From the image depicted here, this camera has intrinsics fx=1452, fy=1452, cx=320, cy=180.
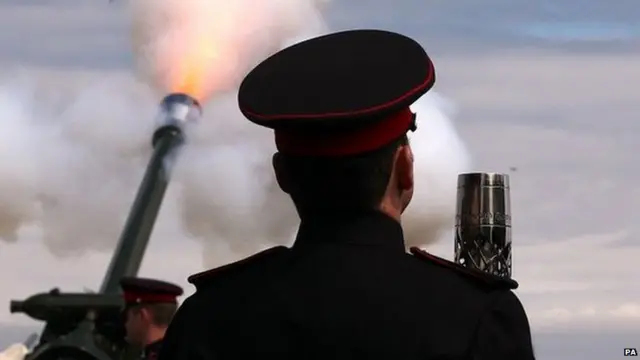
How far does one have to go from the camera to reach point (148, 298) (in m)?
10.1

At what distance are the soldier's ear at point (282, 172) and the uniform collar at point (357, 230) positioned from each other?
0.34ft

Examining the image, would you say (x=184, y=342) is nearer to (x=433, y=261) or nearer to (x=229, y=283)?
(x=229, y=283)

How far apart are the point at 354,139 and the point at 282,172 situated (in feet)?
0.73

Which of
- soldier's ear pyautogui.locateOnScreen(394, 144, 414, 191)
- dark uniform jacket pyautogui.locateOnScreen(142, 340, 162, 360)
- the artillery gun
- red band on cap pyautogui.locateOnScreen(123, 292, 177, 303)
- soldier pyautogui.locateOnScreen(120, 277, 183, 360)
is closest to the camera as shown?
soldier's ear pyautogui.locateOnScreen(394, 144, 414, 191)

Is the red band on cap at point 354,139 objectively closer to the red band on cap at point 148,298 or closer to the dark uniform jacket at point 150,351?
the dark uniform jacket at point 150,351

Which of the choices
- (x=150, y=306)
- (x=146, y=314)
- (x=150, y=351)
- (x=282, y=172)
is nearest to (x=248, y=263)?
(x=282, y=172)

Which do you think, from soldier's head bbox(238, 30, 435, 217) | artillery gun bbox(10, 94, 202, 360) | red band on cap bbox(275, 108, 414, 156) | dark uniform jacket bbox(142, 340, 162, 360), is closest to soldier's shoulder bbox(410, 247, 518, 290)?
soldier's head bbox(238, 30, 435, 217)

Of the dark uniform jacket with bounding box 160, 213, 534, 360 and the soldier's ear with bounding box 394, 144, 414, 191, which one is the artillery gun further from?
the soldier's ear with bounding box 394, 144, 414, 191

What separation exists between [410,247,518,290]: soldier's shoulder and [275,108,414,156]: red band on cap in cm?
31

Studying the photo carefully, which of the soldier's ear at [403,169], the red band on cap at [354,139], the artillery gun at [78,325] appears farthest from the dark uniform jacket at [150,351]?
the soldier's ear at [403,169]

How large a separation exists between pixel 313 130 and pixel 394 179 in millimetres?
238

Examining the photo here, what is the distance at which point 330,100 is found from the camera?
358 centimetres

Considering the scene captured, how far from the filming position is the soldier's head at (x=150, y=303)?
31.6 feet

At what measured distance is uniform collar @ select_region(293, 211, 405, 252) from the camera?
3.56 meters
